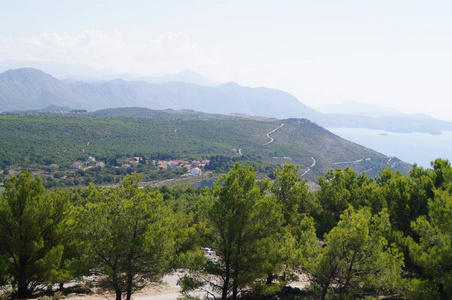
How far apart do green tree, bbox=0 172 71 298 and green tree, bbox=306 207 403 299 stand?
11276 millimetres

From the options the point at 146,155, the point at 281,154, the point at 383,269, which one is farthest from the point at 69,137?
the point at 383,269

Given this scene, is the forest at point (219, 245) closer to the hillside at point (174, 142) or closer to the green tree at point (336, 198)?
the green tree at point (336, 198)

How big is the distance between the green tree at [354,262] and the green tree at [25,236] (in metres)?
11.3

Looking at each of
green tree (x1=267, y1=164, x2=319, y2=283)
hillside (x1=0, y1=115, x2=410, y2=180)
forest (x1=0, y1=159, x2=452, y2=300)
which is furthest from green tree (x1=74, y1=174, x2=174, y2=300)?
hillside (x1=0, y1=115, x2=410, y2=180)

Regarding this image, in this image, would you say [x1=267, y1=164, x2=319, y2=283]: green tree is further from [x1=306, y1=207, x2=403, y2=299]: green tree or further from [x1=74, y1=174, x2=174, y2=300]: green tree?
[x1=74, y1=174, x2=174, y2=300]: green tree

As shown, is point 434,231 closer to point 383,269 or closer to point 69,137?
point 383,269

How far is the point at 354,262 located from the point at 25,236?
1387 cm

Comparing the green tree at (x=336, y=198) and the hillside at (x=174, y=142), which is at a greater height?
the green tree at (x=336, y=198)

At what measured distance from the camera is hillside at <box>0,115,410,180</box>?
356 ft

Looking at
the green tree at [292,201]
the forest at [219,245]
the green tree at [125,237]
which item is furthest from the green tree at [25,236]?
the green tree at [292,201]

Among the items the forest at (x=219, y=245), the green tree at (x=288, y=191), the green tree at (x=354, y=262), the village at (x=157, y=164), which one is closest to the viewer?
the green tree at (x=354, y=262)

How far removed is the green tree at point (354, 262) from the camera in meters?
12.4

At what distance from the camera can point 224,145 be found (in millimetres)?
142250

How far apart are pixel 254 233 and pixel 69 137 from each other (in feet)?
411
